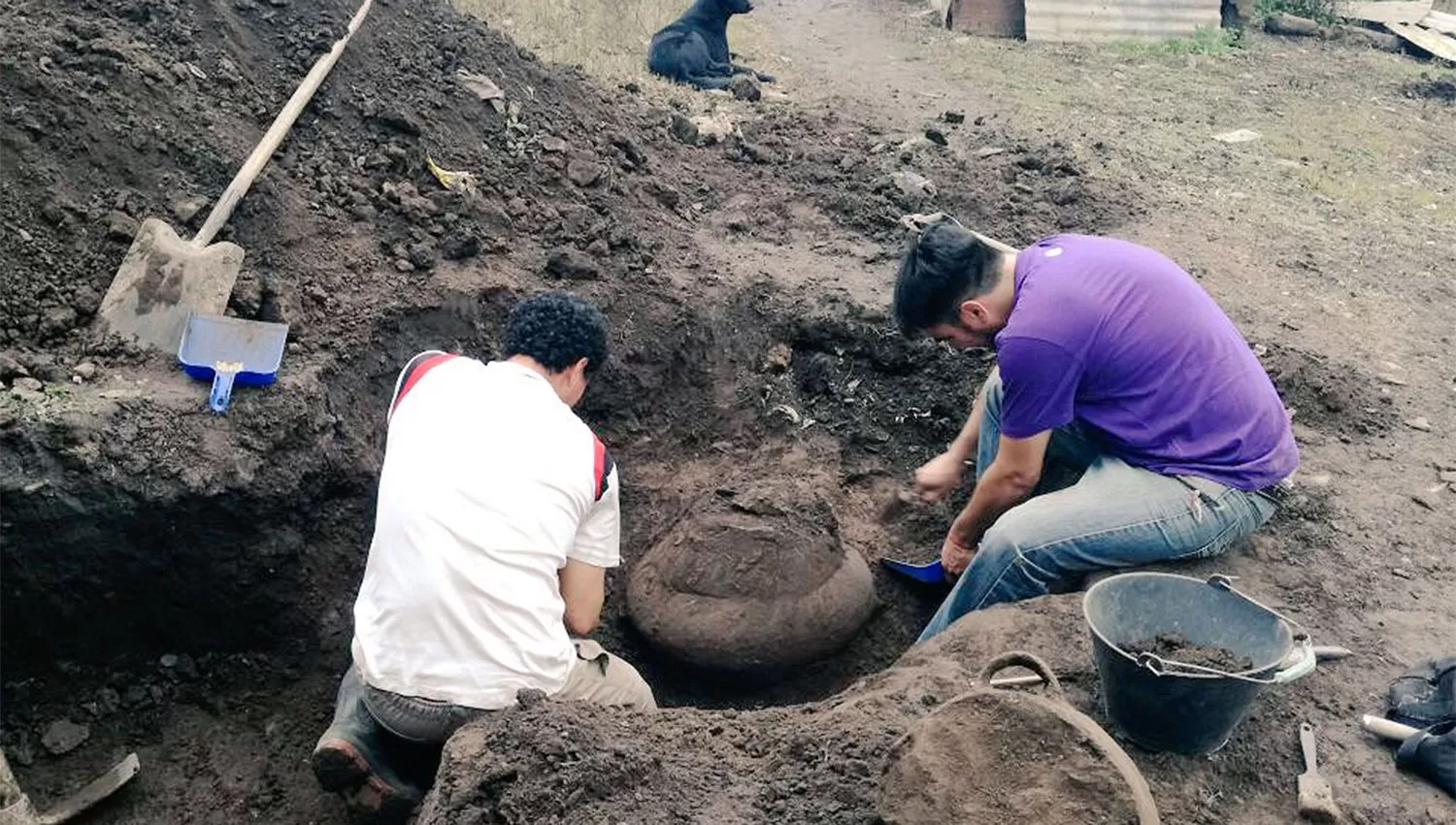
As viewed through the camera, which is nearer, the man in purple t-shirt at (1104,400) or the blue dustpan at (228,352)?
the man in purple t-shirt at (1104,400)

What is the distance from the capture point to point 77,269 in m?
4.38

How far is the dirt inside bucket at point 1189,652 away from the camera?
301cm

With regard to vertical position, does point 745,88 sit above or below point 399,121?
below

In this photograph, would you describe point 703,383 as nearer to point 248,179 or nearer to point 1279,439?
point 248,179

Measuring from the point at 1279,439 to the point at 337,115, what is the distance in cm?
454

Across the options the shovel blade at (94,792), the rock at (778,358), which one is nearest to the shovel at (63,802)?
the shovel blade at (94,792)

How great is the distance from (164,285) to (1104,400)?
338cm

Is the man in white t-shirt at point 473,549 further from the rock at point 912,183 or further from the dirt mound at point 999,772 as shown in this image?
the rock at point 912,183

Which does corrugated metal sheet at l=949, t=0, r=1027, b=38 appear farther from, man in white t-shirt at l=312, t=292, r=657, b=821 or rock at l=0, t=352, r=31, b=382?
rock at l=0, t=352, r=31, b=382

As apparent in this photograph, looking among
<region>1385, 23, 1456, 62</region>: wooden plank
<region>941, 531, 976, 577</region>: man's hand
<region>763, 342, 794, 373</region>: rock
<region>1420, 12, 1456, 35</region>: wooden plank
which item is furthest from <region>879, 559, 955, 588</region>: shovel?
<region>1420, 12, 1456, 35</region>: wooden plank

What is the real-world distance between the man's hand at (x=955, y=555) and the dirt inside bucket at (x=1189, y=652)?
1065mm

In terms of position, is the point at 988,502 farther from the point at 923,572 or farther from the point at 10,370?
the point at 10,370

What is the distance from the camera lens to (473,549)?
9.72 ft

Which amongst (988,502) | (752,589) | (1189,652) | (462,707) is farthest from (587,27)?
(1189,652)
